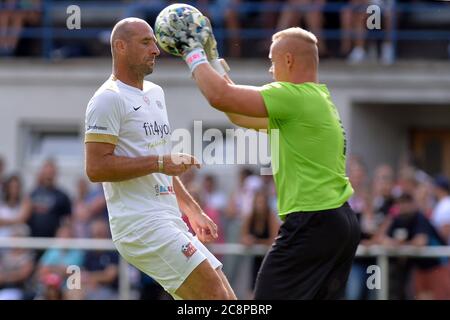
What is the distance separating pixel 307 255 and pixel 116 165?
1.33 metres

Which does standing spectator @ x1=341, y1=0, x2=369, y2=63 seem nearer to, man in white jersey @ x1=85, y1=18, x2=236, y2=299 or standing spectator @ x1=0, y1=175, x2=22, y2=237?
standing spectator @ x1=0, y1=175, x2=22, y2=237

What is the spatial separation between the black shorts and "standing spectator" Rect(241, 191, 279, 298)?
5.12 m

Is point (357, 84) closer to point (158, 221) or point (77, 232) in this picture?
point (77, 232)

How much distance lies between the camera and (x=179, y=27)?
7.29 metres

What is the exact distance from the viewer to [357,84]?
15906mm

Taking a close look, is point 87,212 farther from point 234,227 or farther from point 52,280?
point 234,227

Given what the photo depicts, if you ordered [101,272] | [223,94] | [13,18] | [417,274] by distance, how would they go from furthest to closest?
1. [13,18]
2. [101,272]
3. [417,274]
4. [223,94]

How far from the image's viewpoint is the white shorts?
7613mm

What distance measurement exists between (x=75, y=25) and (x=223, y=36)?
283 inches

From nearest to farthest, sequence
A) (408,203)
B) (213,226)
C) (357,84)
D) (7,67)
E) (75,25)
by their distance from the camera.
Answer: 1. (213,226)
2. (75,25)
3. (408,203)
4. (357,84)
5. (7,67)

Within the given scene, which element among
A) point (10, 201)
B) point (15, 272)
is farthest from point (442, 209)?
point (10, 201)

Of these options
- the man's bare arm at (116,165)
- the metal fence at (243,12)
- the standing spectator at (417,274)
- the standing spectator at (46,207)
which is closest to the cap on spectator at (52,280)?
the standing spectator at (46,207)

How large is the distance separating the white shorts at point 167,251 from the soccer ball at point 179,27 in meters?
1.17

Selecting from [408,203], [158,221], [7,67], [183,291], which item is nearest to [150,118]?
[158,221]
